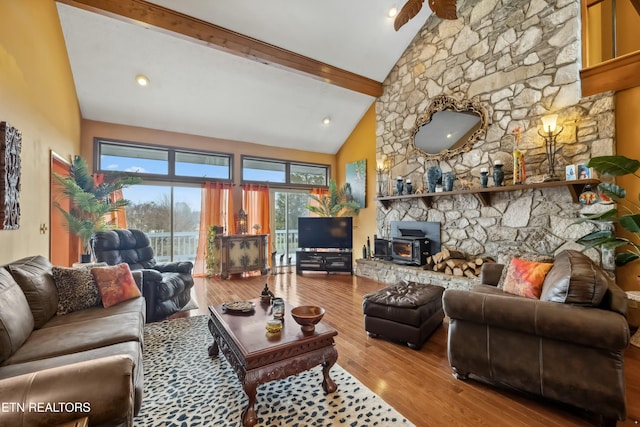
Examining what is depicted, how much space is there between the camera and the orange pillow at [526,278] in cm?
241

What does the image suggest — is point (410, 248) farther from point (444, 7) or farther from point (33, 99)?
point (33, 99)

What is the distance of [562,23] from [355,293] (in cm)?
461

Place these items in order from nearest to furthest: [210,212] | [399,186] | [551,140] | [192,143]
→ 1. [551,140]
2. [399,186]
3. [192,143]
4. [210,212]

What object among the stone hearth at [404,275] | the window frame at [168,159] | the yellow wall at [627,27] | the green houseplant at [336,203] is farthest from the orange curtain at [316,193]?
the yellow wall at [627,27]

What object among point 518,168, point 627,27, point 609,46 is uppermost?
point 627,27

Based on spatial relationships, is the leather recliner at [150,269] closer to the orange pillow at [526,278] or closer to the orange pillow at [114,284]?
the orange pillow at [114,284]

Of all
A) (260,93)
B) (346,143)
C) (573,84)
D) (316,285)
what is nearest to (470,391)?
(316,285)

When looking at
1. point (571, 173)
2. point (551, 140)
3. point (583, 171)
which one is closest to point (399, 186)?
point (551, 140)

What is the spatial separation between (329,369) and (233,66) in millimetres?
4942

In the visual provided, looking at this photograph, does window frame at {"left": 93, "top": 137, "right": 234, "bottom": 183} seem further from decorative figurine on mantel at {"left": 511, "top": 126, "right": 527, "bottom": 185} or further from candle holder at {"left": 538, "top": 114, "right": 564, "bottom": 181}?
candle holder at {"left": 538, "top": 114, "right": 564, "bottom": 181}

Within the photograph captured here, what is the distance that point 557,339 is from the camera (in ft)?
5.88

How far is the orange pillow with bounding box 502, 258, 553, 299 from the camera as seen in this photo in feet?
7.90

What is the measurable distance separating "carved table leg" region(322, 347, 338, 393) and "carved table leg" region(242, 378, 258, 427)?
54cm

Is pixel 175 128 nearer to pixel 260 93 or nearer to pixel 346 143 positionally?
pixel 260 93
